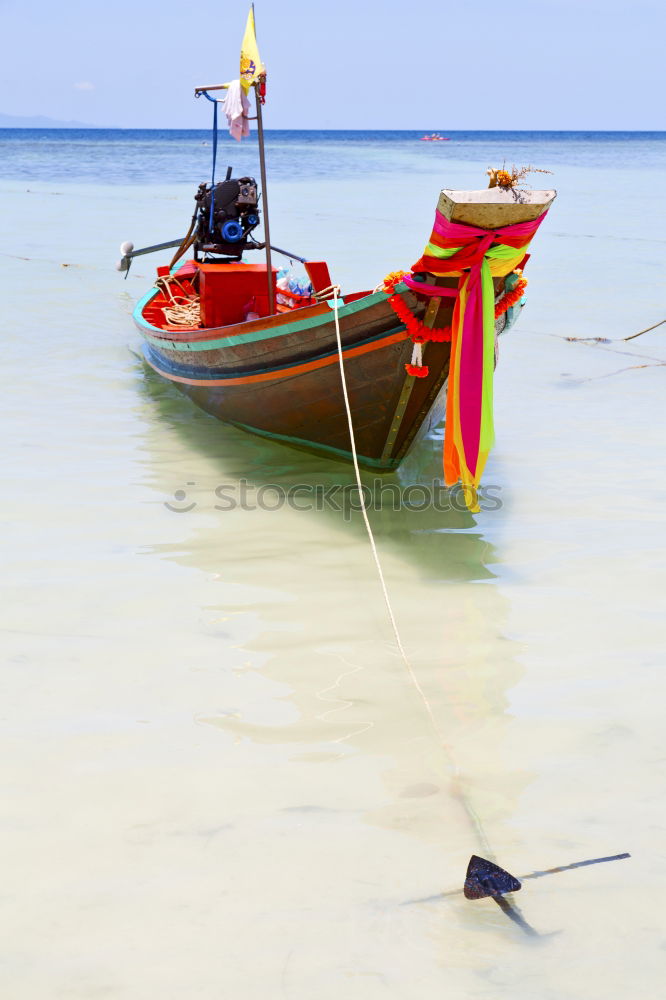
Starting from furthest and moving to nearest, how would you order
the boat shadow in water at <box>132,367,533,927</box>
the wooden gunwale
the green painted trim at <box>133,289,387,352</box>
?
the wooden gunwale, the green painted trim at <box>133,289,387,352</box>, the boat shadow in water at <box>132,367,533,927</box>

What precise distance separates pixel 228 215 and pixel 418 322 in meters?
3.59

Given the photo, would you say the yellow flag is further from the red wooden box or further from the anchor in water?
the anchor in water

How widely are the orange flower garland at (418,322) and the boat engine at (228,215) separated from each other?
336 cm

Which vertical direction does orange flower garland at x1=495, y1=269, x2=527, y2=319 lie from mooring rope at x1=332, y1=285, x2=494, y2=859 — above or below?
above

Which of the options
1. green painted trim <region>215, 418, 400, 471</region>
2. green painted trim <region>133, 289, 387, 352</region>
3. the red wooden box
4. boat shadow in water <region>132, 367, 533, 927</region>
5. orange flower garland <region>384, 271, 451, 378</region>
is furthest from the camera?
the red wooden box

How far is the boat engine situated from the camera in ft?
25.4

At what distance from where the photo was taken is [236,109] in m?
5.99

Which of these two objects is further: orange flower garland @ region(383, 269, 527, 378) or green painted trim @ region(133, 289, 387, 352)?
green painted trim @ region(133, 289, 387, 352)

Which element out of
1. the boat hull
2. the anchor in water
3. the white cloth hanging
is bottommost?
the anchor in water

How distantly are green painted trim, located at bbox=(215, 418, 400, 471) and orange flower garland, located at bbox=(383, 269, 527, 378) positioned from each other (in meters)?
0.81

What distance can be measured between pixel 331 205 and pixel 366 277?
43.5 ft

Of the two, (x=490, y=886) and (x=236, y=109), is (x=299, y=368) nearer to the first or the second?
(x=236, y=109)

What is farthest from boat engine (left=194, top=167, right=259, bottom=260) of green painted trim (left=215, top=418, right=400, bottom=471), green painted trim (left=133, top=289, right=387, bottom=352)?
green painted trim (left=215, top=418, right=400, bottom=471)

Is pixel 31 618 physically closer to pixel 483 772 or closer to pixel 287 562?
pixel 287 562
